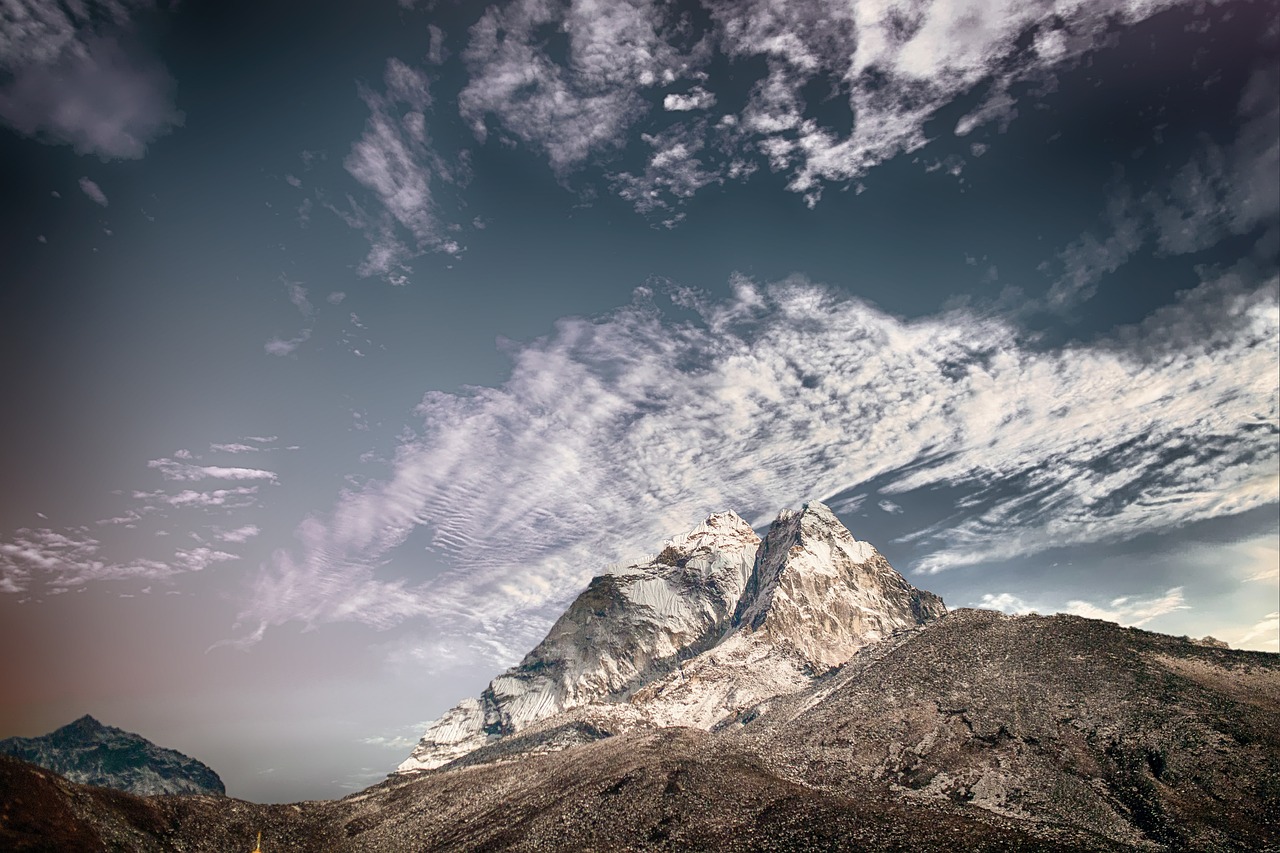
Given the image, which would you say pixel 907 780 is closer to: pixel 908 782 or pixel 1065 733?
pixel 908 782

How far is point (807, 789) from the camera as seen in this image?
234 feet

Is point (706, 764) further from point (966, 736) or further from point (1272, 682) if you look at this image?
point (1272, 682)

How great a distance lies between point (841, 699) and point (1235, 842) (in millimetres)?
53323

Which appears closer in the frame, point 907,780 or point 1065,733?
point 1065,733

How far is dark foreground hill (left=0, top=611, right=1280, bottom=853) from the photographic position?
56.2m

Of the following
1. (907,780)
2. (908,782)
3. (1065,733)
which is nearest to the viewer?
(1065,733)

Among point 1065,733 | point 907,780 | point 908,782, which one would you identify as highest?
point 1065,733

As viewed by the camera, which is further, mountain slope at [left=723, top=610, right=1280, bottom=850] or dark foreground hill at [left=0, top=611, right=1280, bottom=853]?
mountain slope at [left=723, top=610, right=1280, bottom=850]

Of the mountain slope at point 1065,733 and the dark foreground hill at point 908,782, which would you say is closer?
the dark foreground hill at point 908,782

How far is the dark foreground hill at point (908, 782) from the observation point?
184 ft

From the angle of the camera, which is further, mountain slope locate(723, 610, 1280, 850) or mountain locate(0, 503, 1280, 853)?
mountain slope locate(723, 610, 1280, 850)

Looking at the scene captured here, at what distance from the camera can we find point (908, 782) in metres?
72.5

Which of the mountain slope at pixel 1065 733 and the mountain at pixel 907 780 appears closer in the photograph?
the mountain at pixel 907 780

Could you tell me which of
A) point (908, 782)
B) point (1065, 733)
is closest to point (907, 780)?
point (908, 782)
